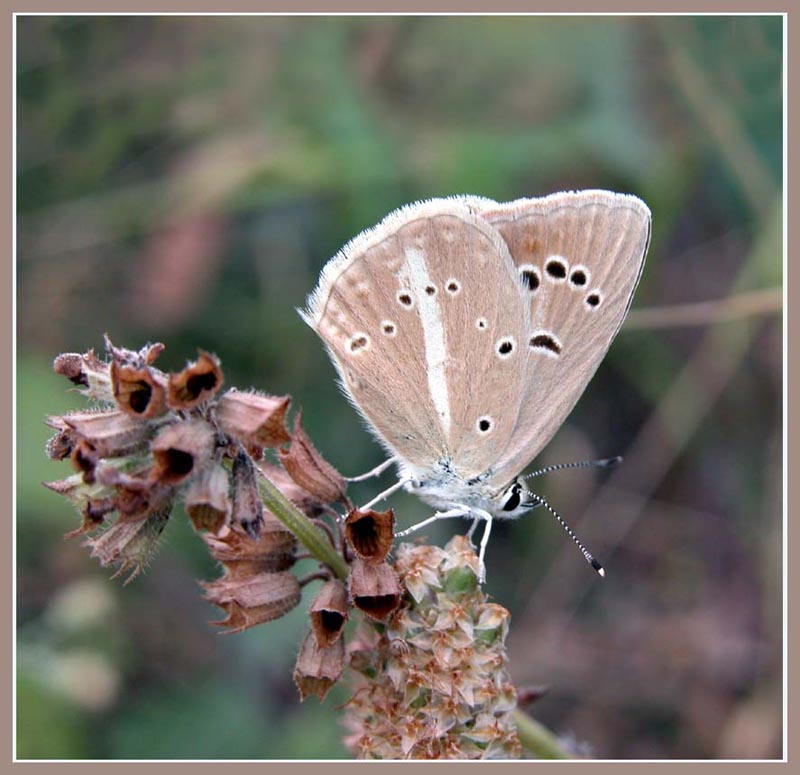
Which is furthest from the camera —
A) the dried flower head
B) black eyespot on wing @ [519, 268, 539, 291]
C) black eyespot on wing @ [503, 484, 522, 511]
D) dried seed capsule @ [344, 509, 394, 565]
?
black eyespot on wing @ [503, 484, 522, 511]

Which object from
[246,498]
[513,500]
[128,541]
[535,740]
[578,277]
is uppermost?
[578,277]

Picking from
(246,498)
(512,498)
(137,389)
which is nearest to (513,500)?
(512,498)

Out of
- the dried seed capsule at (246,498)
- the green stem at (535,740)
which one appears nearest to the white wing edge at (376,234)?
the dried seed capsule at (246,498)

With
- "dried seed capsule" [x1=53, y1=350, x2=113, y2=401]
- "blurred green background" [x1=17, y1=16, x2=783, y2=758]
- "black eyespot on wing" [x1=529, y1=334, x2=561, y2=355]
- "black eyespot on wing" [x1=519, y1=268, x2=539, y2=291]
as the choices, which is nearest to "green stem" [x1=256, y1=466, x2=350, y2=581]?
"dried seed capsule" [x1=53, y1=350, x2=113, y2=401]

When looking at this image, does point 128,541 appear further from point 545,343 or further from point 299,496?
point 545,343

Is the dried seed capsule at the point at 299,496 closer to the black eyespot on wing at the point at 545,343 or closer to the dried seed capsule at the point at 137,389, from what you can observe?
the dried seed capsule at the point at 137,389

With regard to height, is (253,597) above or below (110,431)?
below

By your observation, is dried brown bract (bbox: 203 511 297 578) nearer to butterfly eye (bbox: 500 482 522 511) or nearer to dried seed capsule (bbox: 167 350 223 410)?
dried seed capsule (bbox: 167 350 223 410)

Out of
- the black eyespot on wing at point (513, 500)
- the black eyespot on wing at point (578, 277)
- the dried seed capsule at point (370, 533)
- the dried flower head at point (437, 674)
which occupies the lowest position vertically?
the dried flower head at point (437, 674)
